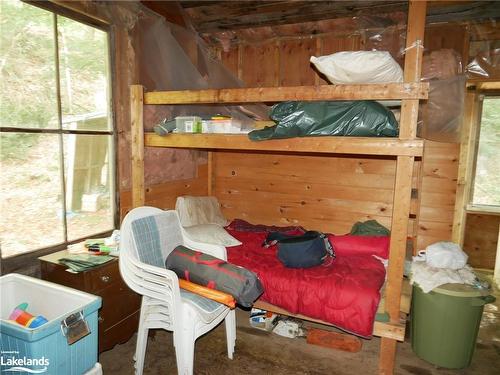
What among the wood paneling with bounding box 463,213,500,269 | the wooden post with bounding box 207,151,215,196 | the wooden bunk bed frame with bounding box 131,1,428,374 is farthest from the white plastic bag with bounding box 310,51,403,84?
the wood paneling with bounding box 463,213,500,269

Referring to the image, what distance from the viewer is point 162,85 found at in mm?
2850

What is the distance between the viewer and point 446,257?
2.46 meters

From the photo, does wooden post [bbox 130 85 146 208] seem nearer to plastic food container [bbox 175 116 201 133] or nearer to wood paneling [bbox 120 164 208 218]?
wood paneling [bbox 120 164 208 218]

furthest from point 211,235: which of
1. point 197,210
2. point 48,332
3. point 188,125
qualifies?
point 48,332

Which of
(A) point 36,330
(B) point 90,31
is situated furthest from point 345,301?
(B) point 90,31

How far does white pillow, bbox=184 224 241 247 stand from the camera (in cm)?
275

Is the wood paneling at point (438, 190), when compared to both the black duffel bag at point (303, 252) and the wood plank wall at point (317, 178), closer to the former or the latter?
the wood plank wall at point (317, 178)

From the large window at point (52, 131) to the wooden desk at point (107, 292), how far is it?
0.26 m

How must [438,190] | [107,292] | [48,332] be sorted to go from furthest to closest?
[438,190]
[107,292]
[48,332]

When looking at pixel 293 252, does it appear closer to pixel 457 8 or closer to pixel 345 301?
pixel 345 301

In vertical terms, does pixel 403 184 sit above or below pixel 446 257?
above

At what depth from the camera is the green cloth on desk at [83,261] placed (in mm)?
2100

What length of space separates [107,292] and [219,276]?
0.83 metres

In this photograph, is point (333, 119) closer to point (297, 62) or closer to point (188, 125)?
point (188, 125)
